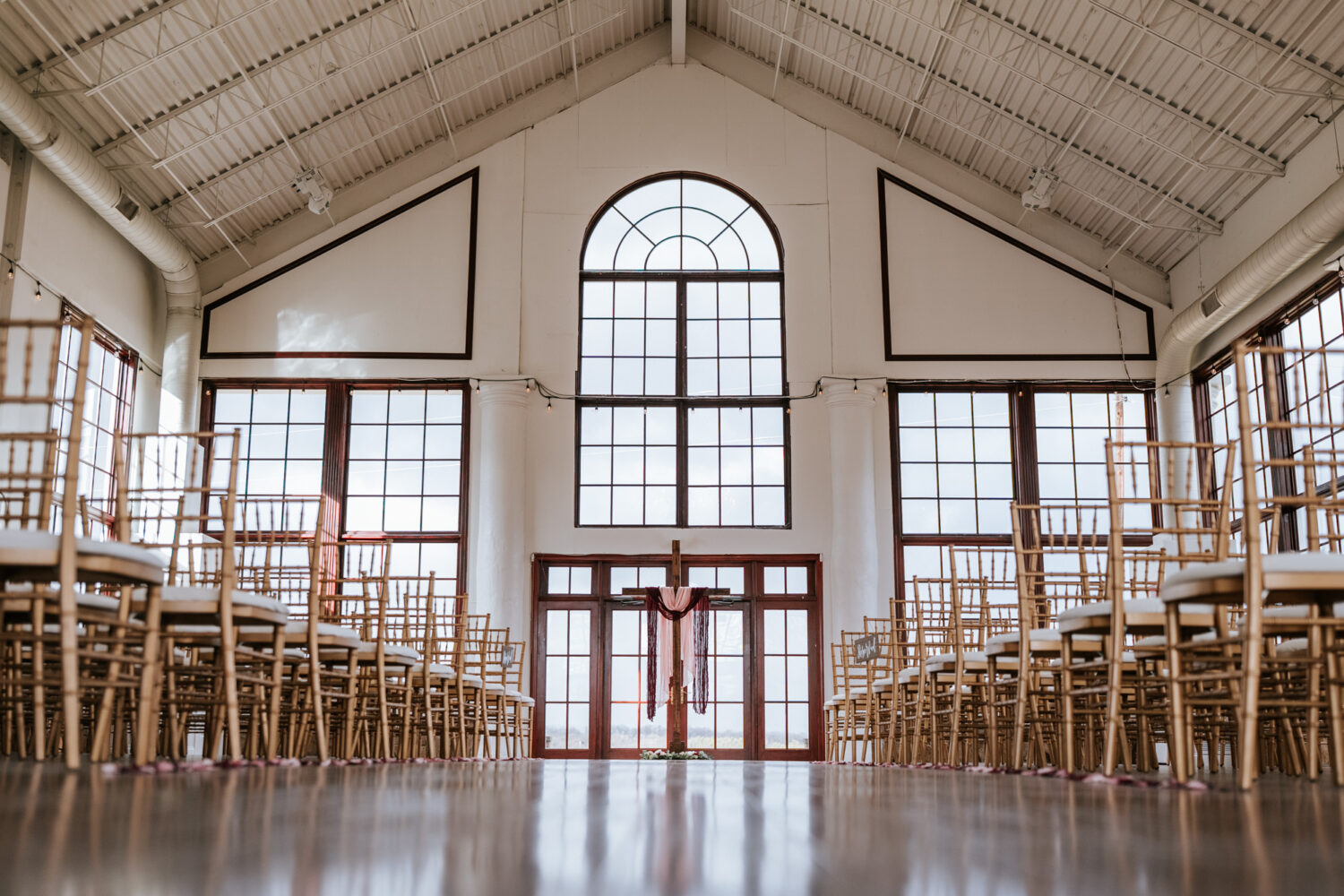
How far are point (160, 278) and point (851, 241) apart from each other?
22.9 ft

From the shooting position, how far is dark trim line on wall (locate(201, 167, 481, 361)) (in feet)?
40.6

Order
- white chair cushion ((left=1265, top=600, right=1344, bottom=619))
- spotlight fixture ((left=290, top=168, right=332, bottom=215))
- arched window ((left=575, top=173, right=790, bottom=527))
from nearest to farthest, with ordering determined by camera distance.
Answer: white chair cushion ((left=1265, top=600, right=1344, bottom=619)), spotlight fixture ((left=290, top=168, right=332, bottom=215)), arched window ((left=575, top=173, right=790, bottom=527))

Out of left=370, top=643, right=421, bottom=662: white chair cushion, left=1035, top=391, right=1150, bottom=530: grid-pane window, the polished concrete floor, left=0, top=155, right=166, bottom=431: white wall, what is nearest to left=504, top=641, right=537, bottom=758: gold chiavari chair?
left=370, top=643, right=421, bottom=662: white chair cushion

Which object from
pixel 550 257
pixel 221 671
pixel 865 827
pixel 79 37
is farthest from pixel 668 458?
pixel 865 827

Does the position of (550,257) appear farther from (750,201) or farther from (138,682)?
(138,682)

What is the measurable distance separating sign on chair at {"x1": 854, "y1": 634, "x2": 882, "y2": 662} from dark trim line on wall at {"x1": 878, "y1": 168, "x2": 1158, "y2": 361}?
4.47m

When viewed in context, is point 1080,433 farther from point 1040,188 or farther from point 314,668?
point 314,668

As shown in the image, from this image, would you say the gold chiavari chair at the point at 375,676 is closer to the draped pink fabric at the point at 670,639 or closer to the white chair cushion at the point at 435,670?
the white chair cushion at the point at 435,670

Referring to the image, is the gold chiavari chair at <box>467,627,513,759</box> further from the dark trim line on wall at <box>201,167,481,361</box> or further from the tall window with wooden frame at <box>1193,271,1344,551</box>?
the tall window with wooden frame at <box>1193,271,1344,551</box>

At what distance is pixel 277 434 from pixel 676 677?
185 inches

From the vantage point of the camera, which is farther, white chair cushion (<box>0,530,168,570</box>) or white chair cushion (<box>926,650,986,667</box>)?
white chair cushion (<box>926,650,986,667</box>)

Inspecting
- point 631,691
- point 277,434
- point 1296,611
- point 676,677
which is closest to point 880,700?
point 676,677

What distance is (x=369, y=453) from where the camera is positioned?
1227 cm

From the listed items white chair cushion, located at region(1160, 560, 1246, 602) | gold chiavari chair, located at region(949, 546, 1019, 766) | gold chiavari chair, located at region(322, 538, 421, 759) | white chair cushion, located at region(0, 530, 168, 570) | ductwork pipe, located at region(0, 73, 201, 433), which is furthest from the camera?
ductwork pipe, located at region(0, 73, 201, 433)
